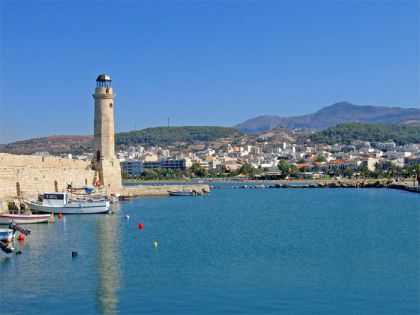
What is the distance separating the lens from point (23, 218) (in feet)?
72.8

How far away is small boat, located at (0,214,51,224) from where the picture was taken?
70.7 ft

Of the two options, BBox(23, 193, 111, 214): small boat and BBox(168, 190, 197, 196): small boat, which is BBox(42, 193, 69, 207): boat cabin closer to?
BBox(23, 193, 111, 214): small boat

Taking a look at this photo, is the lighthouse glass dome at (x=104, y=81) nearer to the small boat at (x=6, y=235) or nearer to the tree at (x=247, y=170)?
the small boat at (x=6, y=235)

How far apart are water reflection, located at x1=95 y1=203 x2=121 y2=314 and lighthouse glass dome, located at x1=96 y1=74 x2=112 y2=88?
1524cm

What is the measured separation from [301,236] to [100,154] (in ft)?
61.2

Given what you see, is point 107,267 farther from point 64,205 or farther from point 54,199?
point 64,205

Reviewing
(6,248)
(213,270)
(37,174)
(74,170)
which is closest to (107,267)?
(213,270)

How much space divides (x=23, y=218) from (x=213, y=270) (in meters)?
10.0

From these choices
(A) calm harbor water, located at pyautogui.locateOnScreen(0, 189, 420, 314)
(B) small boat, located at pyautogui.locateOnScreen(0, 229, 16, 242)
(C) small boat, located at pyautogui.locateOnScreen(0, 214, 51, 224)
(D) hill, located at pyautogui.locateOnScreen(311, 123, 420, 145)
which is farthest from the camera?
(D) hill, located at pyautogui.locateOnScreen(311, 123, 420, 145)

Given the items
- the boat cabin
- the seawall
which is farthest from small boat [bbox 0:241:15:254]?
the seawall

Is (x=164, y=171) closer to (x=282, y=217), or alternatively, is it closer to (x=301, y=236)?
(x=282, y=217)

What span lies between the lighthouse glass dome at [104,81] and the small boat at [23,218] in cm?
1520

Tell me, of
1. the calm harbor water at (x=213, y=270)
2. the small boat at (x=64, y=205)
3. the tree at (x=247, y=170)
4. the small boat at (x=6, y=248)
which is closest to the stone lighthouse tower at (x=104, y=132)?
the small boat at (x=64, y=205)

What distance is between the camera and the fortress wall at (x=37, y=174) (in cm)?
2559
